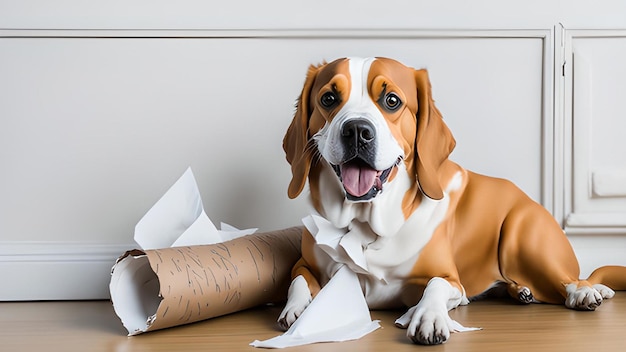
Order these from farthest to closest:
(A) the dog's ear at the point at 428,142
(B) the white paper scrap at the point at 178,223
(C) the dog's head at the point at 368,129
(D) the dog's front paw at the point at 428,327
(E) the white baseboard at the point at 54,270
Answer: (E) the white baseboard at the point at 54,270
(B) the white paper scrap at the point at 178,223
(A) the dog's ear at the point at 428,142
(C) the dog's head at the point at 368,129
(D) the dog's front paw at the point at 428,327

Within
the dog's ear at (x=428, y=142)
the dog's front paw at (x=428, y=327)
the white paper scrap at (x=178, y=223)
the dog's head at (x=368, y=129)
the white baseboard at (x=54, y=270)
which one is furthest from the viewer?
the white baseboard at (x=54, y=270)

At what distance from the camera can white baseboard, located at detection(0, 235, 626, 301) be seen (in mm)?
1934

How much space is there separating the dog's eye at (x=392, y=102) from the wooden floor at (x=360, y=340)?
1.50ft

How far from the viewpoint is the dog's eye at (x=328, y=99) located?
146 centimetres

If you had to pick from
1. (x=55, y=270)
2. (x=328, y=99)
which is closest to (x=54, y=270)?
(x=55, y=270)

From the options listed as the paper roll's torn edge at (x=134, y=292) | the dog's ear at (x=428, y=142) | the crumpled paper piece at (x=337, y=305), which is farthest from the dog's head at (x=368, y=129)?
the paper roll's torn edge at (x=134, y=292)

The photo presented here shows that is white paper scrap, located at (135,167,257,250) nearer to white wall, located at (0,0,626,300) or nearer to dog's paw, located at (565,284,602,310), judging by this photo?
white wall, located at (0,0,626,300)

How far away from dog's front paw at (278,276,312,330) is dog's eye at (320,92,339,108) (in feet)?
1.26

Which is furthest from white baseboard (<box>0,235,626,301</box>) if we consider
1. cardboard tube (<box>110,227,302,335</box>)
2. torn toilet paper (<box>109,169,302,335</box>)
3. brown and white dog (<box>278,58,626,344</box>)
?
brown and white dog (<box>278,58,626,344</box>)

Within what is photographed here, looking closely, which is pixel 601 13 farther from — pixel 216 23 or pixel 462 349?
pixel 462 349

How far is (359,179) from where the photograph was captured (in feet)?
4.66

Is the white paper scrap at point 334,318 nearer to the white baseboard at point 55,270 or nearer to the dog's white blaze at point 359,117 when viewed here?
the dog's white blaze at point 359,117

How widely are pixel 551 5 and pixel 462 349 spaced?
46.7 inches

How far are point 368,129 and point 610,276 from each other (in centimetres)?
85
